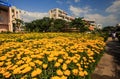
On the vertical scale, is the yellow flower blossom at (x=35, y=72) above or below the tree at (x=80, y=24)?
below

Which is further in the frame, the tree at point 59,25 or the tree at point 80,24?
the tree at point 59,25

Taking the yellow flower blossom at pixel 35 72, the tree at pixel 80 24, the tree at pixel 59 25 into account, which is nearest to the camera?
the yellow flower blossom at pixel 35 72

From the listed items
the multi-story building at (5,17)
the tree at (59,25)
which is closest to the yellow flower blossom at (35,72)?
the multi-story building at (5,17)

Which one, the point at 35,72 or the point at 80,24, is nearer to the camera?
the point at 35,72

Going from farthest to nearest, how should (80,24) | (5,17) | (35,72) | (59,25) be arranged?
(59,25) → (80,24) → (5,17) → (35,72)

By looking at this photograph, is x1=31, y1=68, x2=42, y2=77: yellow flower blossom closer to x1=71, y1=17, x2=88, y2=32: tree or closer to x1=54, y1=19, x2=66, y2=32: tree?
x1=71, y1=17, x2=88, y2=32: tree

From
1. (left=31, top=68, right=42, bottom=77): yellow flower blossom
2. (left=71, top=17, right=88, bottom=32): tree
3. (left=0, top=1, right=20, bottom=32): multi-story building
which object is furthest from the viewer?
(left=71, top=17, right=88, bottom=32): tree

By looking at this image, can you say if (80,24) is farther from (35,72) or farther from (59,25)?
(35,72)

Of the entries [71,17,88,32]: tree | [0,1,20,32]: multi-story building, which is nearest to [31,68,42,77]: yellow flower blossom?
[0,1,20,32]: multi-story building

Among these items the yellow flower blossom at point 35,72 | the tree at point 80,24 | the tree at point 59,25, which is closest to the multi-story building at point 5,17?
the tree at point 59,25

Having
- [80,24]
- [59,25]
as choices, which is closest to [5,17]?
[59,25]

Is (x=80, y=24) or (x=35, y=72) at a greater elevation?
(x=80, y=24)

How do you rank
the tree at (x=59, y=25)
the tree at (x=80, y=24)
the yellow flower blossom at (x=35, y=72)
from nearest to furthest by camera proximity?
the yellow flower blossom at (x=35, y=72) → the tree at (x=80, y=24) → the tree at (x=59, y=25)

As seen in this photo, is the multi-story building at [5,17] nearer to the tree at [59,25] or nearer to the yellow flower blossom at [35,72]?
the tree at [59,25]
